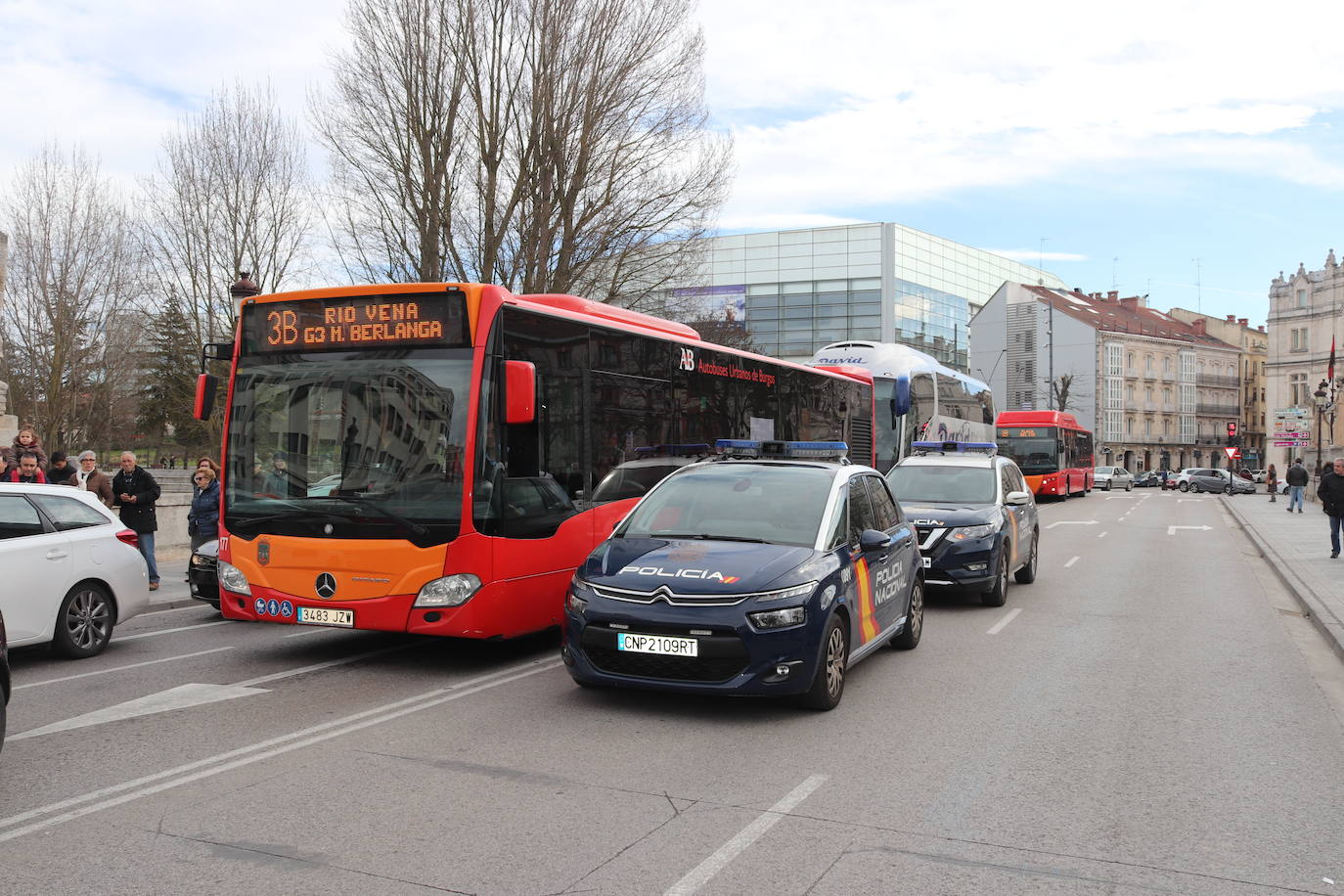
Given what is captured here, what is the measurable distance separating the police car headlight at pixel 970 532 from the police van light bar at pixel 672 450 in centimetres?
287

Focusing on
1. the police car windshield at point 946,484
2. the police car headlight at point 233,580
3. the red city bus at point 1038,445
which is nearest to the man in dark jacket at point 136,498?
the police car headlight at point 233,580

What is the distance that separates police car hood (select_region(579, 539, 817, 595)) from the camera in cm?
655

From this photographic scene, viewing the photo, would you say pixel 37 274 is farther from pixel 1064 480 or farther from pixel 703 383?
pixel 1064 480

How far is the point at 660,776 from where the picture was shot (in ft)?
17.9

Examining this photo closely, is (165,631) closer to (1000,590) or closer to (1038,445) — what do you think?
(1000,590)

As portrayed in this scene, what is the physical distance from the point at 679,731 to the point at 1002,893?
8.48 ft

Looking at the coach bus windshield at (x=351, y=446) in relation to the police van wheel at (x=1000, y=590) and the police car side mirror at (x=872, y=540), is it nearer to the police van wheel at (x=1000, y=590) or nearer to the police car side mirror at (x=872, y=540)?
the police car side mirror at (x=872, y=540)

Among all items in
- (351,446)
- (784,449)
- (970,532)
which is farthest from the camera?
(970,532)

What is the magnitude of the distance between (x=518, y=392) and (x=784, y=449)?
3.28 meters

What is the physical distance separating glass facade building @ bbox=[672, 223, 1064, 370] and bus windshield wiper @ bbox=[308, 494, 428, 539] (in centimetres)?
5727

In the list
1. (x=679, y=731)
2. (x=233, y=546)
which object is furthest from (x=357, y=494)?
(x=679, y=731)

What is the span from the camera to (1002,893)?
404cm

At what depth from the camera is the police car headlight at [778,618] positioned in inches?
252

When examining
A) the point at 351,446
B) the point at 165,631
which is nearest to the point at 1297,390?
the point at 165,631
